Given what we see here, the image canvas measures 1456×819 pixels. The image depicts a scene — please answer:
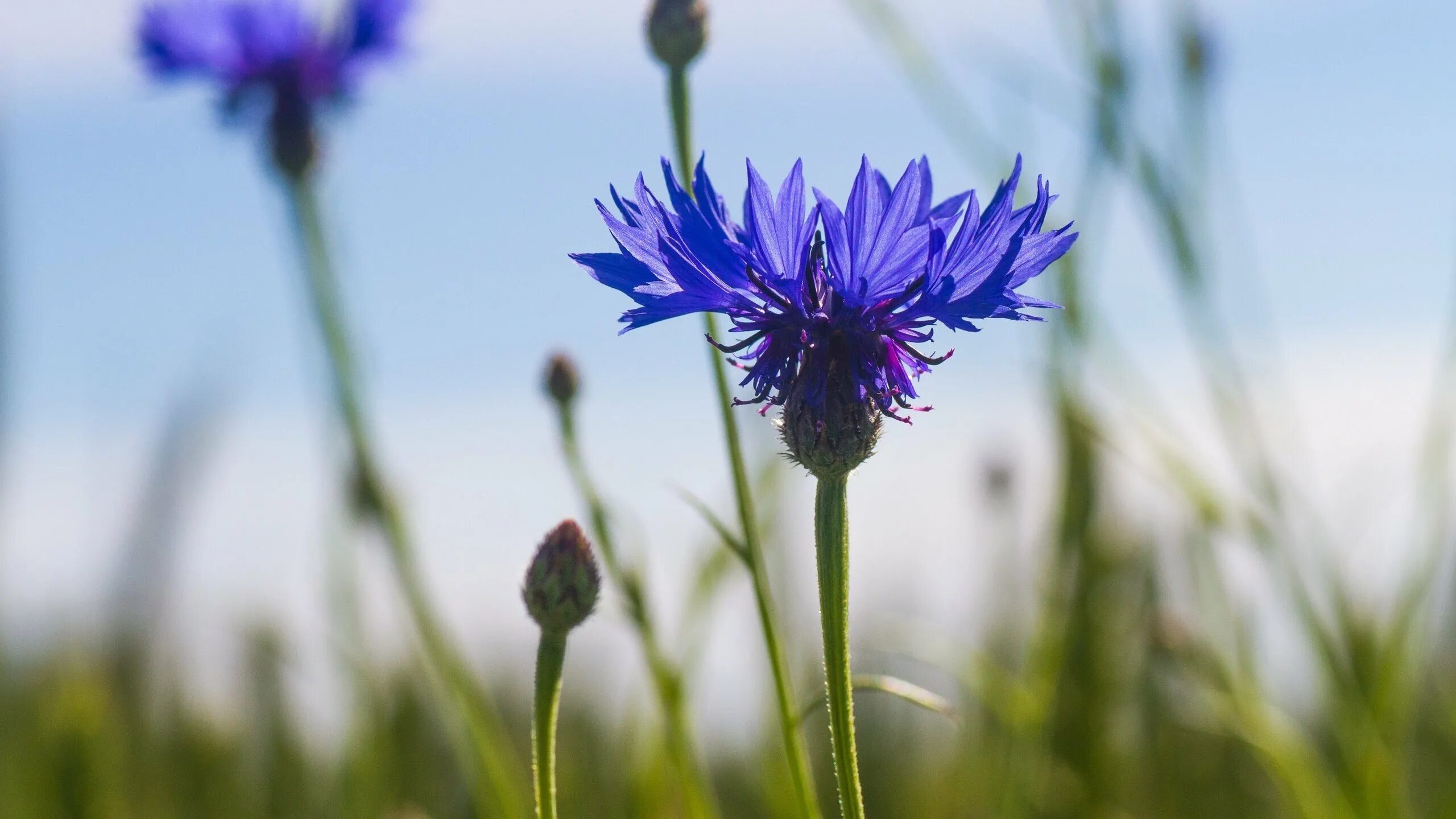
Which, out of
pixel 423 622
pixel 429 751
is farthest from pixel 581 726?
pixel 423 622

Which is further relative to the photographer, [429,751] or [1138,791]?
[429,751]

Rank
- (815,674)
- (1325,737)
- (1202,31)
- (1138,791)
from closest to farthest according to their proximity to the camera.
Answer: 1. (1202,31)
2. (815,674)
3. (1138,791)
4. (1325,737)

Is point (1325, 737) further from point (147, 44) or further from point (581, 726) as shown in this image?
point (147, 44)

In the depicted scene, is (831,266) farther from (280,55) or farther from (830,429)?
(280,55)

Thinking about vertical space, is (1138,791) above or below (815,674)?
below

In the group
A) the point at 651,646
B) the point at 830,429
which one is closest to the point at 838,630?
the point at 830,429

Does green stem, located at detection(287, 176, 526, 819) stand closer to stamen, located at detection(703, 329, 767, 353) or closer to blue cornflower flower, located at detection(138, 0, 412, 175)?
blue cornflower flower, located at detection(138, 0, 412, 175)

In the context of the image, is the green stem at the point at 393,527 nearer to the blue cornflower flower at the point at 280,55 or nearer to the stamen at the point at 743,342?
the blue cornflower flower at the point at 280,55
